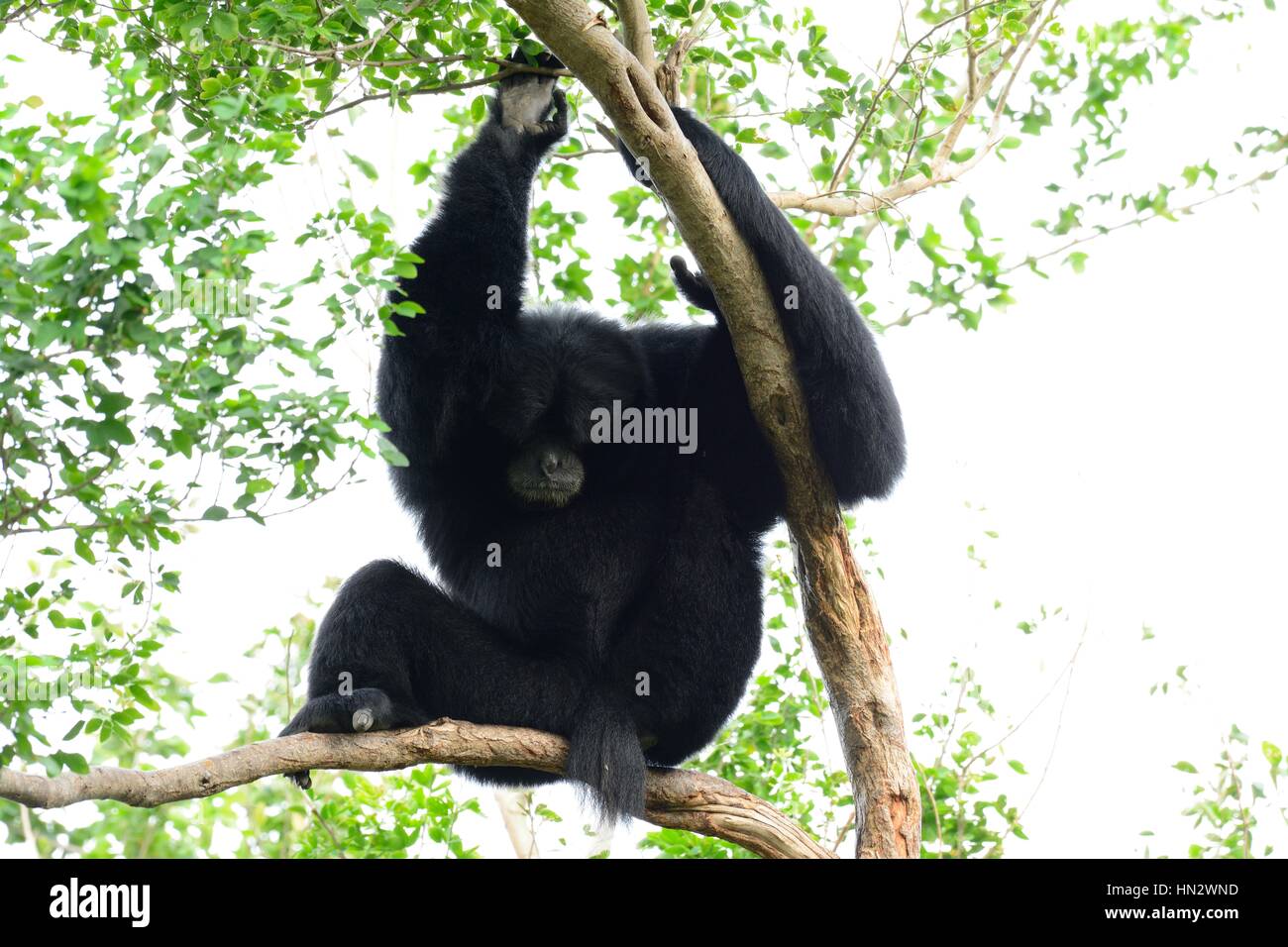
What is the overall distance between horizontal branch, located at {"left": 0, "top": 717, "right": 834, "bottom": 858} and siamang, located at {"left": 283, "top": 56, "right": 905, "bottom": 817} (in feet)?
0.59

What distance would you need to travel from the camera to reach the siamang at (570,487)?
5836mm

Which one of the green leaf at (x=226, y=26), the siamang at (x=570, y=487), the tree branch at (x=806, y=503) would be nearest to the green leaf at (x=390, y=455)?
the siamang at (x=570, y=487)

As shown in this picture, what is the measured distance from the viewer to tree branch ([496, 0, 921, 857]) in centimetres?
510

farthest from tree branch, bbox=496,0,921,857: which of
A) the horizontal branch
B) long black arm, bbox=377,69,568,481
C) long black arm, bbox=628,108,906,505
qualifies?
long black arm, bbox=377,69,568,481

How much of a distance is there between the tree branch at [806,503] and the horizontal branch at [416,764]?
0.42 metres

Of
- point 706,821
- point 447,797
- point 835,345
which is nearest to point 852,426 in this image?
point 835,345

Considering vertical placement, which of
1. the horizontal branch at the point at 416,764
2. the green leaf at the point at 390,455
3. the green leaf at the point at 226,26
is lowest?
the horizontal branch at the point at 416,764

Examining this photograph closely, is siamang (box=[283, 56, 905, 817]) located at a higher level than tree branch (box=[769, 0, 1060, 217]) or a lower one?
lower

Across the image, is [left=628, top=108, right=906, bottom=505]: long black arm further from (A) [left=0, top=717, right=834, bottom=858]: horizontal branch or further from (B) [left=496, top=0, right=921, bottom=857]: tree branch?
(A) [left=0, top=717, right=834, bottom=858]: horizontal branch

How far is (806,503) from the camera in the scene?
602 centimetres

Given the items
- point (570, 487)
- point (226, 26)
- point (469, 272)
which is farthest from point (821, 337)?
point (226, 26)

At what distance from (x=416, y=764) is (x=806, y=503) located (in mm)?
2121

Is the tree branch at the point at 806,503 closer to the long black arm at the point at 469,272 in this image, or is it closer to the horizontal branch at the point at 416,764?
the horizontal branch at the point at 416,764

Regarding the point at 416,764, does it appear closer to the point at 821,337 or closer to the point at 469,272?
the point at 469,272
